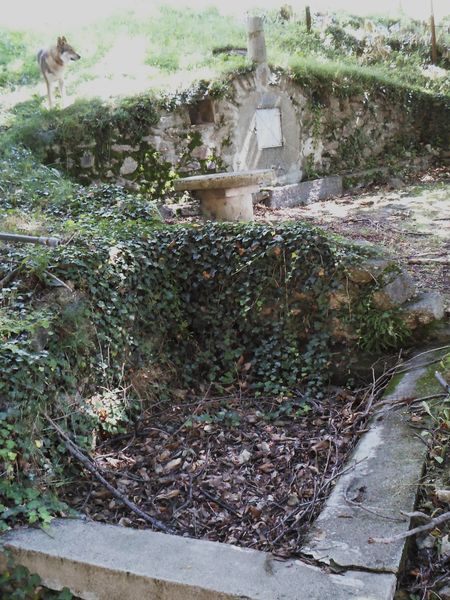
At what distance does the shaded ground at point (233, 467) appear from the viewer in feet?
11.7

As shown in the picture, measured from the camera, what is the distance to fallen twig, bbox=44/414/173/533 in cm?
354

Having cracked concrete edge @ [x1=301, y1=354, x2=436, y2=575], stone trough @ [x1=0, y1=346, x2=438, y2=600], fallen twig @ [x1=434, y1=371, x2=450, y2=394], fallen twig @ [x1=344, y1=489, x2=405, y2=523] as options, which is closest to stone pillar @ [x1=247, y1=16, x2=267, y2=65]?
fallen twig @ [x1=434, y1=371, x2=450, y2=394]

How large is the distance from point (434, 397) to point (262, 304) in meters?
1.77

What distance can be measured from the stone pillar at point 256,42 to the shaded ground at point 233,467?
24.1 feet

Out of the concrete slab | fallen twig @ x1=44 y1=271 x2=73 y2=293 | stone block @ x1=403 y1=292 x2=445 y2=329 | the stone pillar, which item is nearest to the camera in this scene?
the concrete slab

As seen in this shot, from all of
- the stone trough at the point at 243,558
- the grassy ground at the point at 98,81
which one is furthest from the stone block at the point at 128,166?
the stone trough at the point at 243,558

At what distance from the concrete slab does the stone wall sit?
679 centimetres

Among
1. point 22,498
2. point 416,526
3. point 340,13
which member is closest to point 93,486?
point 22,498

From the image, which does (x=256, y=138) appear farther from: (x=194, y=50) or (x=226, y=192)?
(x=226, y=192)

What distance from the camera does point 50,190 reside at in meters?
7.23

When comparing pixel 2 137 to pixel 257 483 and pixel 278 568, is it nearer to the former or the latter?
pixel 257 483

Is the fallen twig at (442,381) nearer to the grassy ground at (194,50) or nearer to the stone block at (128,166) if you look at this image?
the stone block at (128,166)

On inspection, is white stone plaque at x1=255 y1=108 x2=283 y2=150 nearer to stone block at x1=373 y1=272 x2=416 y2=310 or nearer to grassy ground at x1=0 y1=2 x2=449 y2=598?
grassy ground at x1=0 y1=2 x2=449 y2=598

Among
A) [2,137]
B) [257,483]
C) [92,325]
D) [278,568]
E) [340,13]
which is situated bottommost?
[257,483]
